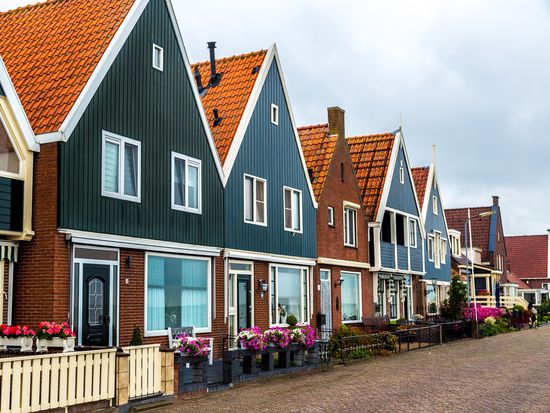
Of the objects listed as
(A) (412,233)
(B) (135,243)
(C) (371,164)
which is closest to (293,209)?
(B) (135,243)

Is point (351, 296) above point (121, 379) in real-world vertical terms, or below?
above

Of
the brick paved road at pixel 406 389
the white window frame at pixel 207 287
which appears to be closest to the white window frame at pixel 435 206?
the brick paved road at pixel 406 389

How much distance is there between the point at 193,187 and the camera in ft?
71.2

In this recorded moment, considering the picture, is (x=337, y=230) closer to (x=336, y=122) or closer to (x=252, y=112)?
(x=336, y=122)

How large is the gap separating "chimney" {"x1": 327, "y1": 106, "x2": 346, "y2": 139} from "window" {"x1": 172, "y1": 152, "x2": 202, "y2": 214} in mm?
12197

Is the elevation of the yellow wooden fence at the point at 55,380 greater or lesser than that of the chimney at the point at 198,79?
lesser

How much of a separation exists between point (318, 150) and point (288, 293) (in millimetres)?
7448

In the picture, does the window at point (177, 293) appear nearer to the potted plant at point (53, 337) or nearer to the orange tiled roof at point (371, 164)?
the potted plant at point (53, 337)

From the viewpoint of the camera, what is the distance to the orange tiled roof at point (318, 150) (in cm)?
3089

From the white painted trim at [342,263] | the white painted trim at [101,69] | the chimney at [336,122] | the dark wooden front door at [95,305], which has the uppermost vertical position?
the chimney at [336,122]

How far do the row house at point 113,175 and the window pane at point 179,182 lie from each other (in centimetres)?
3

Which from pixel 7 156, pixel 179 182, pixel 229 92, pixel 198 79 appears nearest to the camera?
pixel 7 156

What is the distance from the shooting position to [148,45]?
20.1m

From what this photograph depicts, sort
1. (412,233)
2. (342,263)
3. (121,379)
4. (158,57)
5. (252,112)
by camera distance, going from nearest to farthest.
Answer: (121,379), (158,57), (252,112), (342,263), (412,233)
